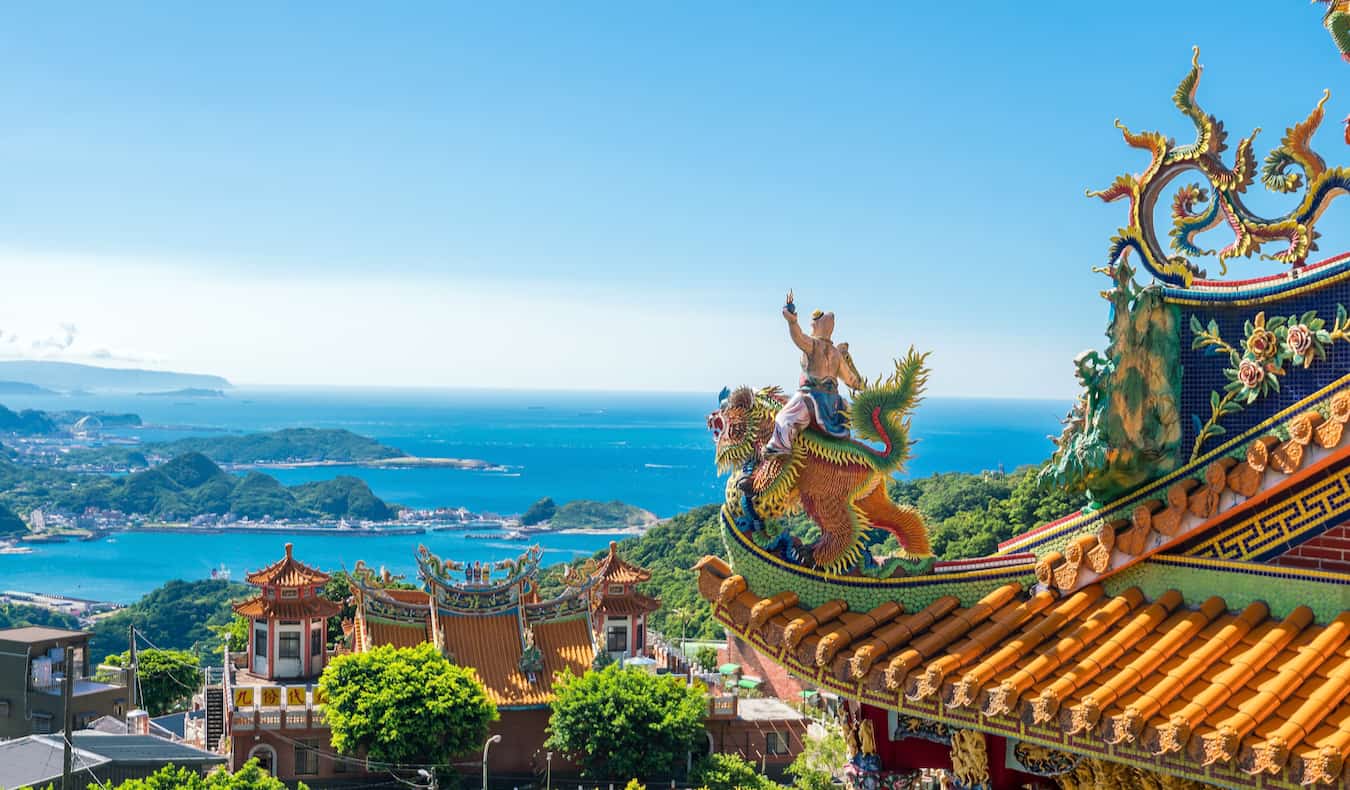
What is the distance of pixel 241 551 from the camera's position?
494ft

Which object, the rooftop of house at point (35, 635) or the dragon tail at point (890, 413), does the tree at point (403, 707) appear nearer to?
the rooftop of house at point (35, 635)

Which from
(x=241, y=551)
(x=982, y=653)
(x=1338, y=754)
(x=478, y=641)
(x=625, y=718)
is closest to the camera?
(x=1338, y=754)

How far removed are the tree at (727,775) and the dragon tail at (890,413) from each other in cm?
2162

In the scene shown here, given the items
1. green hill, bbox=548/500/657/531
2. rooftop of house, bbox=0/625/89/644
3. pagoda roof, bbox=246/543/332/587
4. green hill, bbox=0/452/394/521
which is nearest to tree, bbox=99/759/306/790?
pagoda roof, bbox=246/543/332/587

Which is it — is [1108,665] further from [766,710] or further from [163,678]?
[163,678]

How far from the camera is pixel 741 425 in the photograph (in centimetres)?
845

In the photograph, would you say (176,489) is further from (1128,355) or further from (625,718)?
(1128,355)

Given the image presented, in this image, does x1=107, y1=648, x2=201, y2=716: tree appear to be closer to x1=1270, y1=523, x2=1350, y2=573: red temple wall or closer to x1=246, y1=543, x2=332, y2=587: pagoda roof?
x1=246, y1=543, x2=332, y2=587: pagoda roof

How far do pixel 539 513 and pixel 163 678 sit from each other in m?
124

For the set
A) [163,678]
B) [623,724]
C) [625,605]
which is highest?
[625,605]

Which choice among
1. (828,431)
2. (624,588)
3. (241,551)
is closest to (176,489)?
(241,551)

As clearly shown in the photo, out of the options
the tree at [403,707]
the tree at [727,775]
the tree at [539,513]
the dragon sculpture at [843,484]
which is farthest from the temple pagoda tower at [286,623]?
the tree at [539,513]

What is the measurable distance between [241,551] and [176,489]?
3399cm

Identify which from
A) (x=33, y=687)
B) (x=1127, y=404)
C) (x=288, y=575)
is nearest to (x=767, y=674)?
(x=288, y=575)
